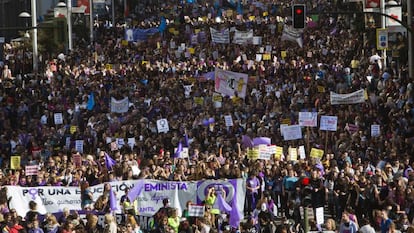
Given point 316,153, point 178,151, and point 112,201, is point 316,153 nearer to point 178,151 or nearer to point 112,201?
point 178,151

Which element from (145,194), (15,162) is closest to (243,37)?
(15,162)

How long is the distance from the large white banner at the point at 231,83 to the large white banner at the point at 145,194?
1133 centimetres

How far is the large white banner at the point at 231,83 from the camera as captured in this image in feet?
115

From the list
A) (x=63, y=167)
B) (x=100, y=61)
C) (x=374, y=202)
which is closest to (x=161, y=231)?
(x=374, y=202)

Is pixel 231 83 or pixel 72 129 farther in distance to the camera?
pixel 231 83

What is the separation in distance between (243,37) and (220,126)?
53.0ft

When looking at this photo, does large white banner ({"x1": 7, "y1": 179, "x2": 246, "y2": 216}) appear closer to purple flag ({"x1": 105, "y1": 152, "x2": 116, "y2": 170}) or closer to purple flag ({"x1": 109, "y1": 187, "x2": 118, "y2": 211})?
purple flag ({"x1": 109, "y1": 187, "x2": 118, "y2": 211})

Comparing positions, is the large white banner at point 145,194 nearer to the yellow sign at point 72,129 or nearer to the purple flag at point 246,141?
the purple flag at point 246,141

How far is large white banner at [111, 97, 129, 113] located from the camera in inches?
→ 1403

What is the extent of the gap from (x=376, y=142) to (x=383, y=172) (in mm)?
3800

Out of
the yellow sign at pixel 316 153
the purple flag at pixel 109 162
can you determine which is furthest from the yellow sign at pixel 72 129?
the yellow sign at pixel 316 153

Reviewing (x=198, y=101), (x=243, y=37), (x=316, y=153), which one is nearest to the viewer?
(x=316, y=153)

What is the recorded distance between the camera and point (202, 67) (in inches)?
1655

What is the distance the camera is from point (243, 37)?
158 feet
